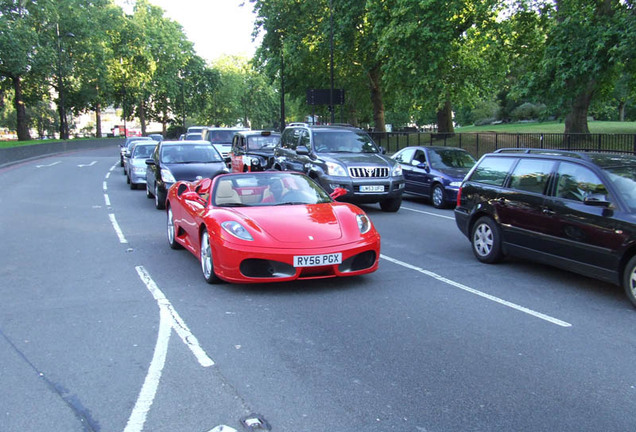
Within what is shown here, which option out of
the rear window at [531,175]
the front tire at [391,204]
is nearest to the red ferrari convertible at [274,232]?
the rear window at [531,175]

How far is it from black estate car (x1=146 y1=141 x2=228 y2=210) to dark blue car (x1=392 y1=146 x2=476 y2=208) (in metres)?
5.22

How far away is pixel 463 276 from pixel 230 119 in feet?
319

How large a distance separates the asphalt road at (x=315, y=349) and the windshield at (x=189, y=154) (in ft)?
20.8

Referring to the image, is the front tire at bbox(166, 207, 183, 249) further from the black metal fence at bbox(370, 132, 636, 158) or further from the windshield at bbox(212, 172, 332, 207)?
the black metal fence at bbox(370, 132, 636, 158)

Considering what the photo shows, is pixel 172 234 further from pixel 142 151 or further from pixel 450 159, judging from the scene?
pixel 142 151

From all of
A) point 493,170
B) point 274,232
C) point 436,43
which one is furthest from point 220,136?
point 274,232

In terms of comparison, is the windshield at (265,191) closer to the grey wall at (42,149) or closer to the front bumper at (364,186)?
the front bumper at (364,186)

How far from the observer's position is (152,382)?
13.3 ft

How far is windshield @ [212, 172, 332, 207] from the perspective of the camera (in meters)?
7.44

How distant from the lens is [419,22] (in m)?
24.1

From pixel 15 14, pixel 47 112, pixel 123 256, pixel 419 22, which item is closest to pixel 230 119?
pixel 47 112

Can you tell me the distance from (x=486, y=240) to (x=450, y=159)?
26.5ft

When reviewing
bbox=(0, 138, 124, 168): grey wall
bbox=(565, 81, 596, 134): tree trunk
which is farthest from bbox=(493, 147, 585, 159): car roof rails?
bbox=(0, 138, 124, 168): grey wall

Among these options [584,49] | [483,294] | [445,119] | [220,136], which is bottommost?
[483,294]
